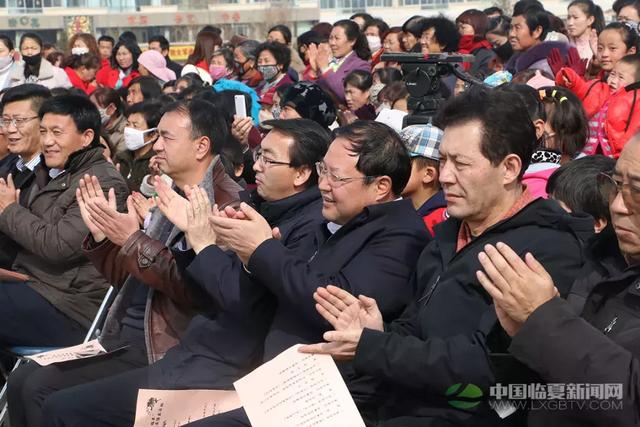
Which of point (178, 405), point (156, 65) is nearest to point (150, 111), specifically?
point (178, 405)

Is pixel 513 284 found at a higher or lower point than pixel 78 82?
higher

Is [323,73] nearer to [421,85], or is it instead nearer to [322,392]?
[421,85]

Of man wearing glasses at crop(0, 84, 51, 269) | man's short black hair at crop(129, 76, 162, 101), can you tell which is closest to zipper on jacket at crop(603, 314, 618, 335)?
man wearing glasses at crop(0, 84, 51, 269)

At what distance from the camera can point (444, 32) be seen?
7.72 metres

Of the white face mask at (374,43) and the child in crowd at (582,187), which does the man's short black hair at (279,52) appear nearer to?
the white face mask at (374,43)

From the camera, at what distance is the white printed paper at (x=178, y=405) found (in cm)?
362

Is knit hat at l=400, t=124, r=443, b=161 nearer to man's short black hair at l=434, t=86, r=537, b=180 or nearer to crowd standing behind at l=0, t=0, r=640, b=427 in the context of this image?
crowd standing behind at l=0, t=0, r=640, b=427

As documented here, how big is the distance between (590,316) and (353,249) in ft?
3.28

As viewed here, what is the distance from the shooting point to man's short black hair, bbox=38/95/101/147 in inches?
208

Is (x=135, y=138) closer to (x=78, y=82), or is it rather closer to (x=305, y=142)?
(x=305, y=142)

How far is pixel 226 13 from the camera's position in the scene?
192 ft

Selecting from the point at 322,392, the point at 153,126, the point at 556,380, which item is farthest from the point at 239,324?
the point at 153,126

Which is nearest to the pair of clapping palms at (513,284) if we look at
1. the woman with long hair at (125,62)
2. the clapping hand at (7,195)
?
the clapping hand at (7,195)

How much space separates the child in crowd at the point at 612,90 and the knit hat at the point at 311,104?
1.46 meters
